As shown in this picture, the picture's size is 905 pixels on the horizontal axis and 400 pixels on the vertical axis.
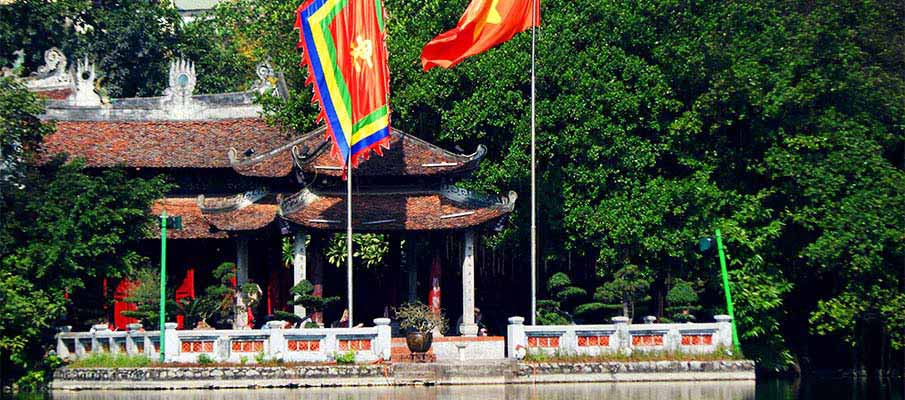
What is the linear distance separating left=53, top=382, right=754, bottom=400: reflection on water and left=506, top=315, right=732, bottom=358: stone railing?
1123 mm

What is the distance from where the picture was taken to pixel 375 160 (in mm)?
40531

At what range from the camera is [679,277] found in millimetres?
41500

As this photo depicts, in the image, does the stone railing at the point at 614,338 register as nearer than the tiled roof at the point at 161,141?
Yes

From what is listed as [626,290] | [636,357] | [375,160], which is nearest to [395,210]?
[375,160]

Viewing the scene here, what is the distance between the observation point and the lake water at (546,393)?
33031mm

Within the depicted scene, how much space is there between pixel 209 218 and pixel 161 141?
502 centimetres

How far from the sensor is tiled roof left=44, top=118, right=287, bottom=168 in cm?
4453

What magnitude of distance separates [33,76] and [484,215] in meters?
21.0

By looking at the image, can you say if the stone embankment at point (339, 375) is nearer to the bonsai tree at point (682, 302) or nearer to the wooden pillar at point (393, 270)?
the bonsai tree at point (682, 302)

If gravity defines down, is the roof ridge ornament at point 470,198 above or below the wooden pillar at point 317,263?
above

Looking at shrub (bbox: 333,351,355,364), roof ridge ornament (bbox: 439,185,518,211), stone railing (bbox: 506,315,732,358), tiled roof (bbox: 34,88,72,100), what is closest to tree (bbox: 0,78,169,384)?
shrub (bbox: 333,351,355,364)

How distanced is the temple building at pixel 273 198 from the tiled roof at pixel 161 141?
0.04 meters

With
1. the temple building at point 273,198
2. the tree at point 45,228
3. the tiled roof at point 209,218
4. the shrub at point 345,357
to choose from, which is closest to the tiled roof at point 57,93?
the temple building at point 273,198

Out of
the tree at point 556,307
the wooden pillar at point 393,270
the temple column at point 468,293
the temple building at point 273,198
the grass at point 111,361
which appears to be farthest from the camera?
the wooden pillar at point 393,270
